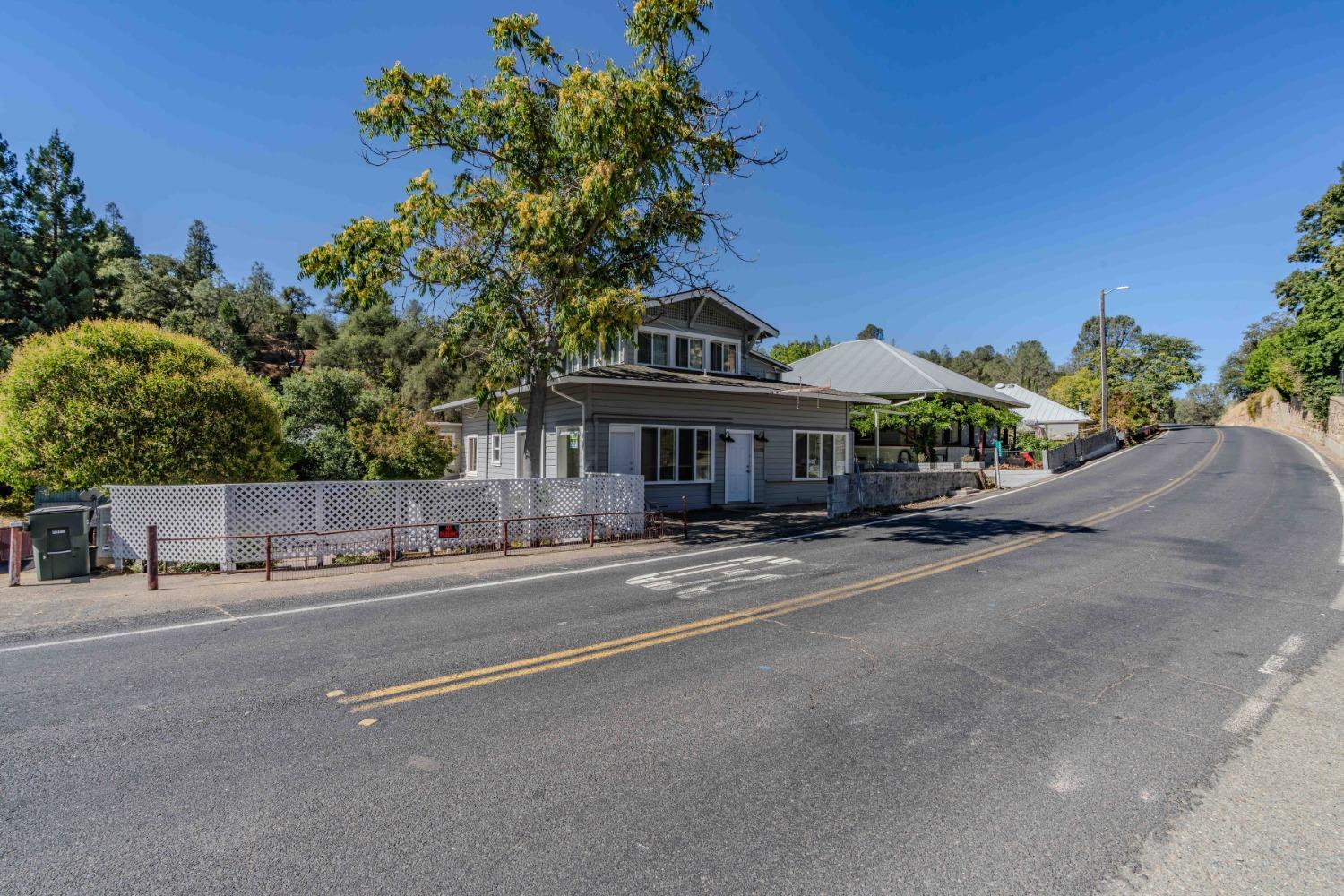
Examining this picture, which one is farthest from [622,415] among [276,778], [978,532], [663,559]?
[276,778]

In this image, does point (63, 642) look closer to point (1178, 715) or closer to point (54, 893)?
point (54, 893)

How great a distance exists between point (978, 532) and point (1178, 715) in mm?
9453

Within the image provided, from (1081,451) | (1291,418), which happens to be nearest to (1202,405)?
(1291,418)

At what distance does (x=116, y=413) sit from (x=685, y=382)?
12209 mm

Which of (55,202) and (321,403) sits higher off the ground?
(55,202)

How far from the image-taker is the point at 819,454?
2209cm

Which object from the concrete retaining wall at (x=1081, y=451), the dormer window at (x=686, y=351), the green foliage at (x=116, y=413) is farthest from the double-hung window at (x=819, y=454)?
the green foliage at (x=116, y=413)

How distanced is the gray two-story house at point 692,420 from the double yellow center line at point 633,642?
884 cm

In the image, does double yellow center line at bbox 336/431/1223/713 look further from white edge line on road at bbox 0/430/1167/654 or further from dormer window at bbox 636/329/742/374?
dormer window at bbox 636/329/742/374

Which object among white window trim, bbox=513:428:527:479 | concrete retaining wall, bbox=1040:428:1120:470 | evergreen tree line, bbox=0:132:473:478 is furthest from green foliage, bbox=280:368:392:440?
concrete retaining wall, bbox=1040:428:1120:470

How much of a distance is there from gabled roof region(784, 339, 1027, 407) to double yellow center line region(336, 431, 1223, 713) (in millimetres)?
22121

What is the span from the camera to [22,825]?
3.34 m

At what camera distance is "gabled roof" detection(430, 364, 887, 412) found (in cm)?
1623

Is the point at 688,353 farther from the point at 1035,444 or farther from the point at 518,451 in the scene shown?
the point at 1035,444
